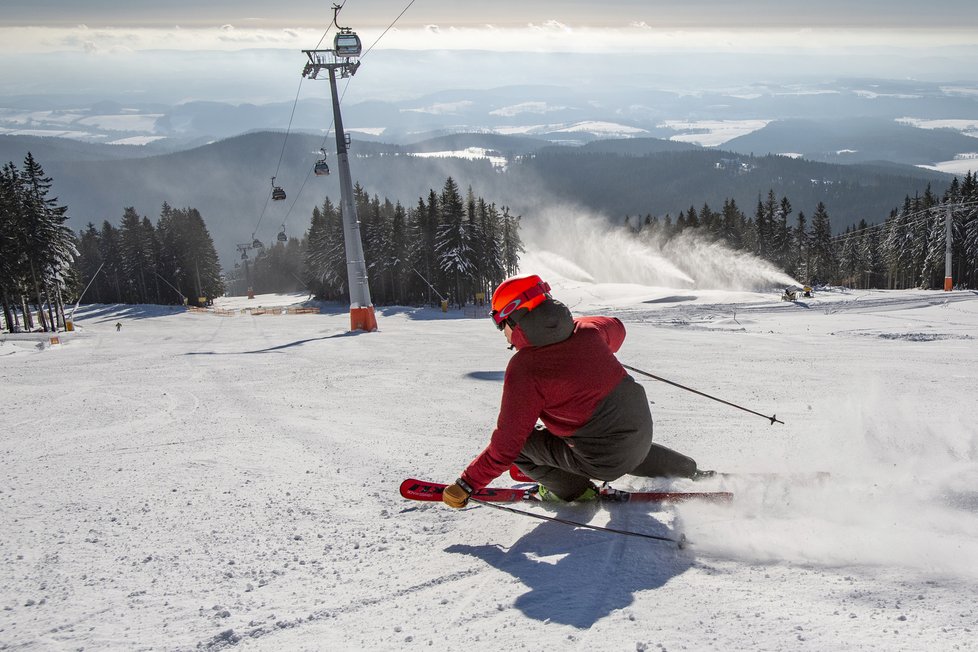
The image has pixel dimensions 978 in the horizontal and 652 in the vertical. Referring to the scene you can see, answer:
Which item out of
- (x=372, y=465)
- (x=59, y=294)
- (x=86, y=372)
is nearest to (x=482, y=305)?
(x=59, y=294)

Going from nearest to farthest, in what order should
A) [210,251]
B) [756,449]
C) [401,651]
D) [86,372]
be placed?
[401,651] < [756,449] < [86,372] < [210,251]

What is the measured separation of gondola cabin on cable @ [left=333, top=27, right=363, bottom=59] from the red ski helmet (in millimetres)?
19076

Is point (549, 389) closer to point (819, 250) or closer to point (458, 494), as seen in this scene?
point (458, 494)

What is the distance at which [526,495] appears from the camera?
441 cm

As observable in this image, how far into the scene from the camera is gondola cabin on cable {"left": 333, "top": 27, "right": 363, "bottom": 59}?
20125mm

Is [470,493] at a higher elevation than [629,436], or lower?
lower

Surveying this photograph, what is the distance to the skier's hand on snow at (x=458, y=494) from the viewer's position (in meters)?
3.89

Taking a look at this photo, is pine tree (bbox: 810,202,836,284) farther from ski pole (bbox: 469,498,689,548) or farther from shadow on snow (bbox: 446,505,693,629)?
shadow on snow (bbox: 446,505,693,629)

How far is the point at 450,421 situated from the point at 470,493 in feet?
9.40

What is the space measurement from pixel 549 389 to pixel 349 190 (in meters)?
17.0

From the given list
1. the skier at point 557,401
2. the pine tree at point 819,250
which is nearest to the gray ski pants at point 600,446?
the skier at point 557,401

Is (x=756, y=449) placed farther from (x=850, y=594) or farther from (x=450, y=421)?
(x=450, y=421)

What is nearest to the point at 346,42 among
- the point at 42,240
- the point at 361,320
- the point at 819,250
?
the point at 361,320

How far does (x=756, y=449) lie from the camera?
531 cm
